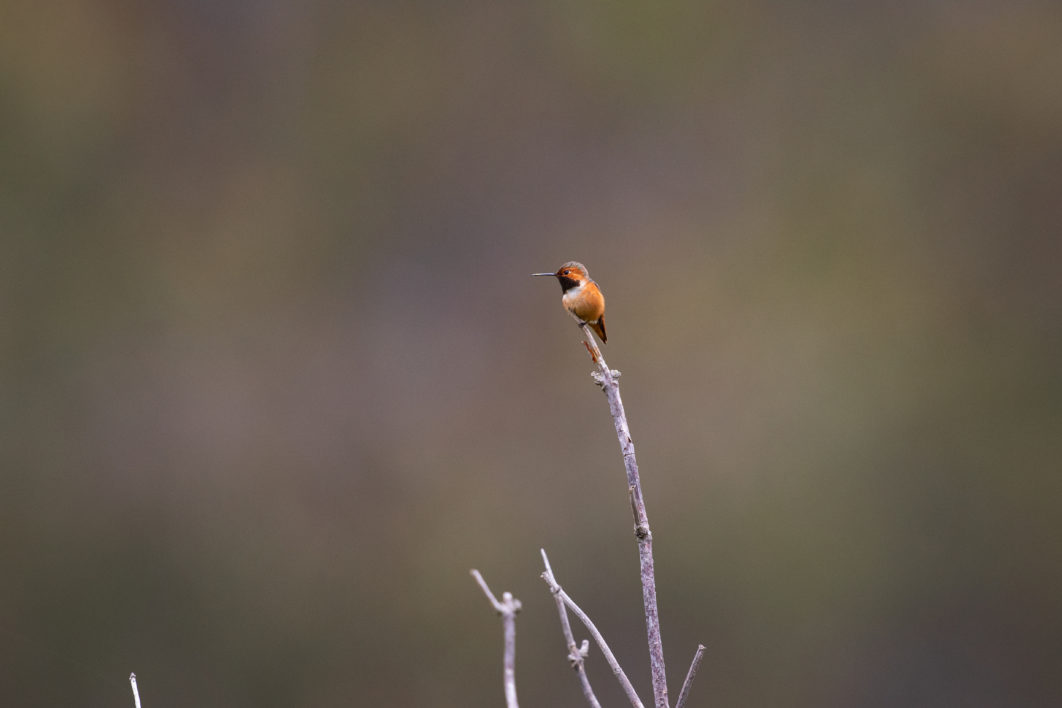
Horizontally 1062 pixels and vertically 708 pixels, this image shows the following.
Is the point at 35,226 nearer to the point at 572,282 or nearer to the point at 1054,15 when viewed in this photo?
the point at 572,282

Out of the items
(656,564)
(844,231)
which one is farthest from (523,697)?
(844,231)

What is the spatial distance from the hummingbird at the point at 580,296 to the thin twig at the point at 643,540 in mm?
210

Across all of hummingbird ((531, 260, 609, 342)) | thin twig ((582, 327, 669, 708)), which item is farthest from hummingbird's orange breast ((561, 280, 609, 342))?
thin twig ((582, 327, 669, 708))

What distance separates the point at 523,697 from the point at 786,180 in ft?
10.5

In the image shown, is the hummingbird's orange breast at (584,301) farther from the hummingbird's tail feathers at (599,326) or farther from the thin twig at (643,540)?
the thin twig at (643,540)

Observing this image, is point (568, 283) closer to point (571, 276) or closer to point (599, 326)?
point (571, 276)

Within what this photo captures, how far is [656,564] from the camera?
5074 millimetres

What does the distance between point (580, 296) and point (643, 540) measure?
0.67 metres

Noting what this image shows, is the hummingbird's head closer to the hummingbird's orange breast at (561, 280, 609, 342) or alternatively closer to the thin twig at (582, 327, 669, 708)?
the hummingbird's orange breast at (561, 280, 609, 342)

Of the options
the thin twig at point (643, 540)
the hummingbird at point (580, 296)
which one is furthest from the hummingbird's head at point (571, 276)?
the thin twig at point (643, 540)

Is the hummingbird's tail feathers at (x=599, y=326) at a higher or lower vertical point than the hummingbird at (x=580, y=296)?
lower

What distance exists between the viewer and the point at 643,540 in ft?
4.03

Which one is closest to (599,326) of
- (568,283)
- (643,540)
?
(568,283)

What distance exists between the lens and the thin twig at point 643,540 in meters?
1.11
